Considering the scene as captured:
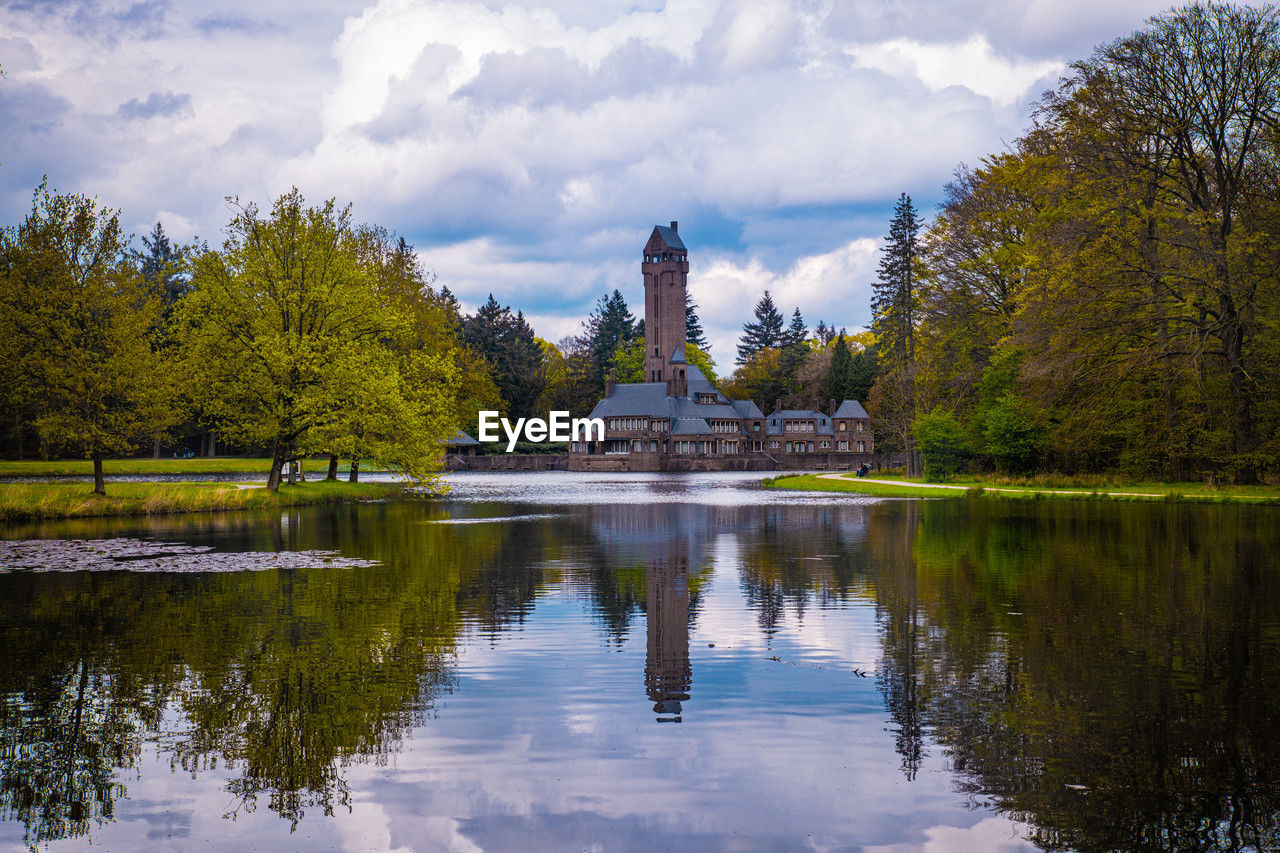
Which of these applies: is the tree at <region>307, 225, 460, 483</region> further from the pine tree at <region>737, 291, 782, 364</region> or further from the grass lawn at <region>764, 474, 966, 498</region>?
the pine tree at <region>737, 291, 782, 364</region>

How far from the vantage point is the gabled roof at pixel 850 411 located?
137500mm

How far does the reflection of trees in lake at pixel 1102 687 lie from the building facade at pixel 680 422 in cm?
10064

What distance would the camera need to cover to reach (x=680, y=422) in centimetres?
12988

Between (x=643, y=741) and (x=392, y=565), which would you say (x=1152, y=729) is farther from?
(x=392, y=565)

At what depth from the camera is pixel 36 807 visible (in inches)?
279

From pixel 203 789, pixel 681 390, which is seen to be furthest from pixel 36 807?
pixel 681 390

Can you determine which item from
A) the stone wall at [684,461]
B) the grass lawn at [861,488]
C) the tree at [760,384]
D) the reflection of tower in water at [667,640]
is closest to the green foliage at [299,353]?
the grass lawn at [861,488]

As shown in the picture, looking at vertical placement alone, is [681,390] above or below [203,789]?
above

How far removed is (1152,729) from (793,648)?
14.6ft

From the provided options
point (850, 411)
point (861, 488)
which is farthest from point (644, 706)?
point (850, 411)

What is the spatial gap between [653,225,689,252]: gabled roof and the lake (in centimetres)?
12100

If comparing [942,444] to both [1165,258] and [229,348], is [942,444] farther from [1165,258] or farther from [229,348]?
[229,348]

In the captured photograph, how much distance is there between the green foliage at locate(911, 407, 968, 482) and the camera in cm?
5969

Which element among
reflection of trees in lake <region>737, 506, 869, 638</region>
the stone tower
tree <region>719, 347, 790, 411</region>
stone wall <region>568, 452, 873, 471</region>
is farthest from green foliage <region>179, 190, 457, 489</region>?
tree <region>719, 347, 790, 411</region>
